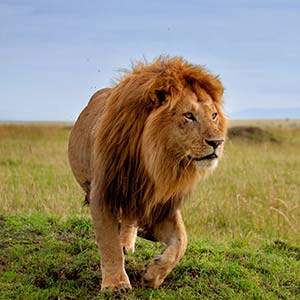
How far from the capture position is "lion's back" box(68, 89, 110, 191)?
4.71m

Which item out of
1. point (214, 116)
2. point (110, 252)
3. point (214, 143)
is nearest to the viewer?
point (214, 143)

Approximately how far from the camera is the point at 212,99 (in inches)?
151

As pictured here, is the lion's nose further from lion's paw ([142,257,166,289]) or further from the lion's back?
the lion's back

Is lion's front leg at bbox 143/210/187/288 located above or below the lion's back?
below

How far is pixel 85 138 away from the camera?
4.84 meters

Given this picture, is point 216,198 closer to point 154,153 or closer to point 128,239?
point 128,239

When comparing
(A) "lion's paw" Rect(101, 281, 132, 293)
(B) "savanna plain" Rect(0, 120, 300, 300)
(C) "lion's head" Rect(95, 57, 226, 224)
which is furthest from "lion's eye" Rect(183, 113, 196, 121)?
(A) "lion's paw" Rect(101, 281, 132, 293)

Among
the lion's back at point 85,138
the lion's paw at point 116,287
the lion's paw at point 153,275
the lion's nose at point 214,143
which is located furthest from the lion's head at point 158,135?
the lion's back at point 85,138

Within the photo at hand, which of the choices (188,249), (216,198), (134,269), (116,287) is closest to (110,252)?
(116,287)

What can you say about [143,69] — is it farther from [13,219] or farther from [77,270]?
[13,219]

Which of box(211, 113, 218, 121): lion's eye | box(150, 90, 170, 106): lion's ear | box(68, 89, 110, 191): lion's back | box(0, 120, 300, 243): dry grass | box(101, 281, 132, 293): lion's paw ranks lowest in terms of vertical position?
box(0, 120, 300, 243): dry grass

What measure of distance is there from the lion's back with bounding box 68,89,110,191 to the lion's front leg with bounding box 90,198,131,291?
779mm

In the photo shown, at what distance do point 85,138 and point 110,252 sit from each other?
120 cm

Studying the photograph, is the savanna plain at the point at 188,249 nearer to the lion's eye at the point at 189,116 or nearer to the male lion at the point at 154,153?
the male lion at the point at 154,153
